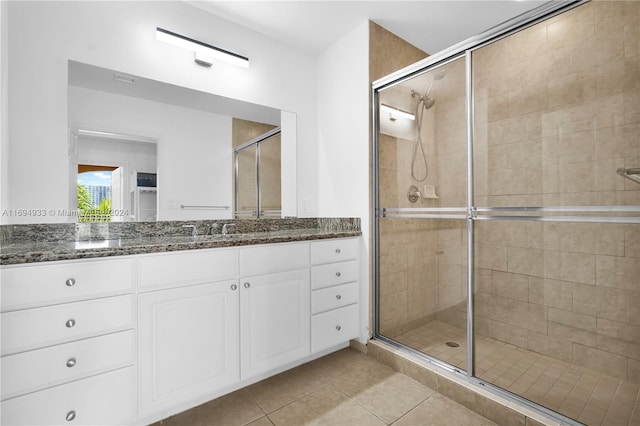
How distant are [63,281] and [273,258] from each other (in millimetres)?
963

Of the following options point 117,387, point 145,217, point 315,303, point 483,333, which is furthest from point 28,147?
point 483,333

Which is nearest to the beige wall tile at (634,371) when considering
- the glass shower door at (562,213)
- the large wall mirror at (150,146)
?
the glass shower door at (562,213)

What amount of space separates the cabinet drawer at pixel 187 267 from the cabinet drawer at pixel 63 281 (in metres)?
0.07

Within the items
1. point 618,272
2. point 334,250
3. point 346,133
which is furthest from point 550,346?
point 346,133

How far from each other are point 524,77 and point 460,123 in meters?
0.48

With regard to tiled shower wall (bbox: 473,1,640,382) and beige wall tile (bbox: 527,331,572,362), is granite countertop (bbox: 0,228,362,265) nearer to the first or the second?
tiled shower wall (bbox: 473,1,640,382)

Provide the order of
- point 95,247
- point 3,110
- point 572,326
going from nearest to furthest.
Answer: point 95,247 < point 3,110 < point 572,326

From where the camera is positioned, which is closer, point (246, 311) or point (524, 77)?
point (246, 311)

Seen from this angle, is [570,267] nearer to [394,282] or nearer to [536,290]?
[536,290]

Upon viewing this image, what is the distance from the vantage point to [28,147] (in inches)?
61.6

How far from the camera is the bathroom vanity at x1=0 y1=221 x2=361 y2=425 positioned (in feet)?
3.83

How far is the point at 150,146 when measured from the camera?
6.40 ft

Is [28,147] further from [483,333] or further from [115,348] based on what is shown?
[483,333]

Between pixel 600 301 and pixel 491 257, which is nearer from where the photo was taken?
pixel 600 301
